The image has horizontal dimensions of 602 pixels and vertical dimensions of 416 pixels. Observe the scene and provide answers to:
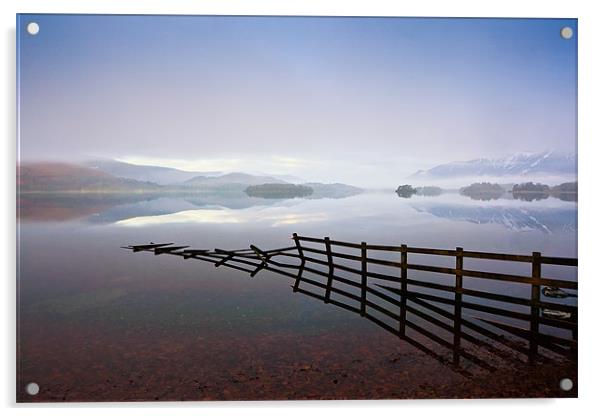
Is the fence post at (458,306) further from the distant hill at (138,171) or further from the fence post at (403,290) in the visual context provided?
the distant hill at (138,171)

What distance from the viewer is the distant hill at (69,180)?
8.84 feet

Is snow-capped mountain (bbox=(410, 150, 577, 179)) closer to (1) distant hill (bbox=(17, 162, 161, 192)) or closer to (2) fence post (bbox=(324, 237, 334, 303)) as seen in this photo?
(2) fence post (bbox=(324, 237, 334, 303))

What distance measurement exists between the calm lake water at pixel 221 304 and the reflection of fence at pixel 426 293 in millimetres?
98

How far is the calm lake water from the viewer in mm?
2686

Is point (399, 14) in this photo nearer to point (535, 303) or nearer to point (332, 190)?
point (332, 190)

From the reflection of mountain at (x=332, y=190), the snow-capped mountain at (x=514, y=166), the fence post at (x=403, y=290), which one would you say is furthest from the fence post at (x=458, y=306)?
the reflection of mountain at (x=332, y=190)

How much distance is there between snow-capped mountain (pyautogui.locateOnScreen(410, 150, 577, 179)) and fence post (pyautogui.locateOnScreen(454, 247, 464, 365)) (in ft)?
2.00

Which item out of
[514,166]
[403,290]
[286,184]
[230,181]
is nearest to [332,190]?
[286,184]

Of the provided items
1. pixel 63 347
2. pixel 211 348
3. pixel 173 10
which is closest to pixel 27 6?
pixel 173 10

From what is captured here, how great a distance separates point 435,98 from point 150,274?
2677 millimetres

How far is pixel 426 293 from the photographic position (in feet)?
10.5

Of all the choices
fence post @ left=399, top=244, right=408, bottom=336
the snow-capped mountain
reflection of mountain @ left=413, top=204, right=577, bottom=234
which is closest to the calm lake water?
reflection of mountain @ left=413, top=204, right=577, bottom=234

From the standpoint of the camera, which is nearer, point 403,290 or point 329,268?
point 403,290

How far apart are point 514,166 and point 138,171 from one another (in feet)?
9.46
